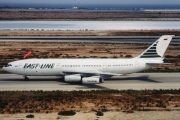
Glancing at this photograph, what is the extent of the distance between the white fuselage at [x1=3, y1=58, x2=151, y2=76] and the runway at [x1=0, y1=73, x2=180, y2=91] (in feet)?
5.32

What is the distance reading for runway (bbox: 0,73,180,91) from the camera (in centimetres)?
4756

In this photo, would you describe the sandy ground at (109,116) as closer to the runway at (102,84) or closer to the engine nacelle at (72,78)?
the runway at (102,84)

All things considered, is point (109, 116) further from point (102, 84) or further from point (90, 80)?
point (102, 84)

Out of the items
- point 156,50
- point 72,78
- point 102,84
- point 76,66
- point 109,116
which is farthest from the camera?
point 156,50

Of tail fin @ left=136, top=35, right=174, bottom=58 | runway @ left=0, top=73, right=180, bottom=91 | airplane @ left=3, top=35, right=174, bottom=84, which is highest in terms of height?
tail fin @ left=136, top=35, right=174, bottom=58

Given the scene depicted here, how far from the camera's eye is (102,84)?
49594 millimetres

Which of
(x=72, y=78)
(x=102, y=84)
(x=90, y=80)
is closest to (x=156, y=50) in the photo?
(x=102, y=84)

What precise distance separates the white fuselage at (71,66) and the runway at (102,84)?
162 centimetres

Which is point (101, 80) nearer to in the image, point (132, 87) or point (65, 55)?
point (132, 87)

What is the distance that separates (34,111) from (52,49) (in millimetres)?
52922

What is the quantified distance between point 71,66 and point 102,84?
205 inches

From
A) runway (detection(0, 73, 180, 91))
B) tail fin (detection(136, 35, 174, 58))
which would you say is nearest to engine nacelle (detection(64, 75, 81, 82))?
runway (detection(0, 73, 180, 91))

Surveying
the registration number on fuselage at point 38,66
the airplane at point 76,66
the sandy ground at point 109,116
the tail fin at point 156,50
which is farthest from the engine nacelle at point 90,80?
the sandy ground at point 109,116

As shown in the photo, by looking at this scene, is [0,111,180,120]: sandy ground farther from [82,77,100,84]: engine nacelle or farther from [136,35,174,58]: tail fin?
[136,35,174,58]: tail fin
